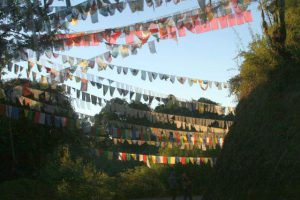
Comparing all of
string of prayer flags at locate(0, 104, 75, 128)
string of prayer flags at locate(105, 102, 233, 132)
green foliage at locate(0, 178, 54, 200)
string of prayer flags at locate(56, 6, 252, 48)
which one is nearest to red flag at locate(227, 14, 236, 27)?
string of prayer flags at locate(56, 6, 252, 48)

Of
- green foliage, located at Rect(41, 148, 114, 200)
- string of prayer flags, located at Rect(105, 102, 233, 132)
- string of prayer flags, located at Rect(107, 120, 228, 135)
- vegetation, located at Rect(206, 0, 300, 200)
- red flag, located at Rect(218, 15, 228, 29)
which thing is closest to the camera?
vegetation, located at Rect(206, 0, 300, 200)

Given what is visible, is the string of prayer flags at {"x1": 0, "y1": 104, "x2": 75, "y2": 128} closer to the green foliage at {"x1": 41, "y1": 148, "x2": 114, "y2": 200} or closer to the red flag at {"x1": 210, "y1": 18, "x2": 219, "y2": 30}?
the green foliage at {"x1": 41, "y1": 148, "x2": 114, "y2": 200}

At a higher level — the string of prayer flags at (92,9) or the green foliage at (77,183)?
the string of prayer flags at (92,9)

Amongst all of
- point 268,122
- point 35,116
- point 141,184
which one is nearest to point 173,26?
point 268,122

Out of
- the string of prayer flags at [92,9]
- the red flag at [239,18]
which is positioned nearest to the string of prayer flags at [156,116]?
the string of prayer flags at [92,9]

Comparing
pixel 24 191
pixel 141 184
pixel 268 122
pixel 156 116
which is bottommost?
pixel 141 184

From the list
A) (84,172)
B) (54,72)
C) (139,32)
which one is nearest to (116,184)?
(84,172)

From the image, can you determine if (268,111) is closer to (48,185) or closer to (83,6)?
(83,6)

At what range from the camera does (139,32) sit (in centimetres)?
1405

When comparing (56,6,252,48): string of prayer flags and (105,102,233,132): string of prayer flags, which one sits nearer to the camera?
(56,6,252,48): string of prayer flags

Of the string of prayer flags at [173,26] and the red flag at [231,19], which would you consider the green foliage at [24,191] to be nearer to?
the string of prayer flags at [173,26]

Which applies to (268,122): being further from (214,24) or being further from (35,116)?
(35,116)

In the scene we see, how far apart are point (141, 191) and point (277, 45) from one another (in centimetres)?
1871

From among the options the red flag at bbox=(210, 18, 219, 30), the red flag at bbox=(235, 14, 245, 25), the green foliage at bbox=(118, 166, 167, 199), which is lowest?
the green foliage at bbox=(118, 166, 167, 199)
